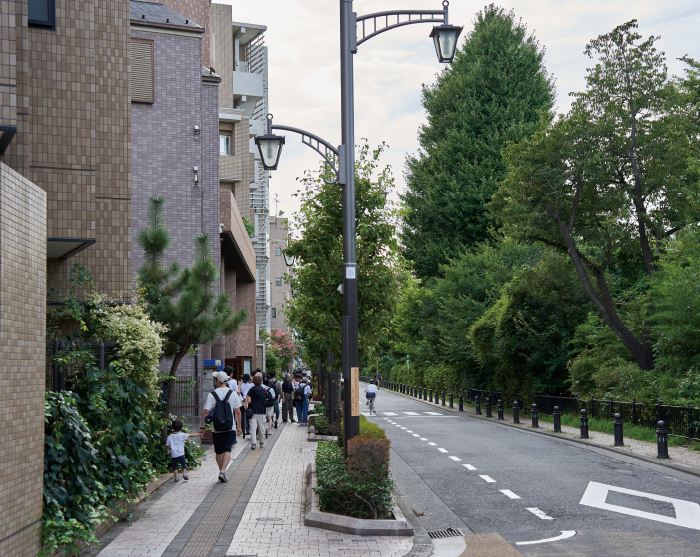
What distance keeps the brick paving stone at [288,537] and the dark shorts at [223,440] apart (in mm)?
837

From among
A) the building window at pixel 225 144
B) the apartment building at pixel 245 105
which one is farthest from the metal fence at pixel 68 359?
the building window at pixel 225 144

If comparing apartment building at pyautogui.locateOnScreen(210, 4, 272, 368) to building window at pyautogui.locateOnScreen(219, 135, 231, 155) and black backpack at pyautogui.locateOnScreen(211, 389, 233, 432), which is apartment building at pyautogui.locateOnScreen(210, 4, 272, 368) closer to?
building window at pyautogui.locateOnScreen(219, 135, 231, 155)

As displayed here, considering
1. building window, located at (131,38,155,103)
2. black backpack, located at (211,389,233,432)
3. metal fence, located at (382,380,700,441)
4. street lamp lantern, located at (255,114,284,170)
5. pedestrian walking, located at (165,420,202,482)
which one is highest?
building window, located at (131,38,155,103)

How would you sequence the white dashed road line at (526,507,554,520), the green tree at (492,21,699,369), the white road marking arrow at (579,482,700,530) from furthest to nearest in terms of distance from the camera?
the green tree at (492,21,699,369)
the white dashed road line at (526,507,554,520)
the white road marking arrow at (579,482,700,530)

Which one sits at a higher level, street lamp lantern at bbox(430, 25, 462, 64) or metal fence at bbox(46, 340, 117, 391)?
street lamp lantern at bbox(430, 25, 462, 64)

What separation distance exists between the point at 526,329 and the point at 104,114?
24048 mm

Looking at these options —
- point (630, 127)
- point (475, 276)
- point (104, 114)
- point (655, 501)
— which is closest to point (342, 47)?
point (104, 114)

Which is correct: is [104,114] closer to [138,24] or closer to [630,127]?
[138,24]

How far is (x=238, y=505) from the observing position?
1099 cm

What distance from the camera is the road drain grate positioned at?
31.1ft

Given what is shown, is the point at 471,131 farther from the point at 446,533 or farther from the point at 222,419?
the point at 446,533

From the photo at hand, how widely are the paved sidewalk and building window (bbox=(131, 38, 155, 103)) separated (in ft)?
38.3

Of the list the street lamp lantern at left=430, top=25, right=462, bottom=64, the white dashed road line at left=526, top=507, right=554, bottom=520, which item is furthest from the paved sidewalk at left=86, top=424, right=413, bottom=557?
the street lamp lantern at left=430, top=25, right=462, bottom=64

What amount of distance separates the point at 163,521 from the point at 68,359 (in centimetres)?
247
